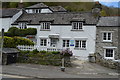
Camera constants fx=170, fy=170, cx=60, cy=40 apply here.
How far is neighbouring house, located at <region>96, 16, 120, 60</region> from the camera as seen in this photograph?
23391mm

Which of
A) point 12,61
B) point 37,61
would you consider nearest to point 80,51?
point 37,61

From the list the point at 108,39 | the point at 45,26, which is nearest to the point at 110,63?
the point at 108,39

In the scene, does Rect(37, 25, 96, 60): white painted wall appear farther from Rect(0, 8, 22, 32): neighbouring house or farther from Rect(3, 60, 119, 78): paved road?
Rect(3, 60, 119, 78): paved road

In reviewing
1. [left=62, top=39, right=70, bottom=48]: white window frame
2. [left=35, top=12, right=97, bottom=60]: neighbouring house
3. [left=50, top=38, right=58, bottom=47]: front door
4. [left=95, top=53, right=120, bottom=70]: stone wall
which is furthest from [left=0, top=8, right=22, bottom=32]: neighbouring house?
[left=95, top=53, right=120, bottom=70]: stone wall

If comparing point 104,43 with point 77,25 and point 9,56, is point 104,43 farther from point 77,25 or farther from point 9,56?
point 9,56

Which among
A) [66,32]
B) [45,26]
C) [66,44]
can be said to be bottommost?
[66,44]

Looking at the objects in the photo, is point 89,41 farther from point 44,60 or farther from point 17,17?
point 17,17

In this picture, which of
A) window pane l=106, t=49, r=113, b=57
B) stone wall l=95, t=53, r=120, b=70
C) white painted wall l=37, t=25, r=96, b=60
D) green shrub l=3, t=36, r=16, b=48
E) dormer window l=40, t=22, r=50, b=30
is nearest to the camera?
stone wall l=95, t=53, r=120, b=70

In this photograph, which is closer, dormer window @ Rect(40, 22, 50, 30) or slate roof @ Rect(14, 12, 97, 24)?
slate roof @ Rect(14, 12, 97, 24)

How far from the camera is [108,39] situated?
78.2 feet

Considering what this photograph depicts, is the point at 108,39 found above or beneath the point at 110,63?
above

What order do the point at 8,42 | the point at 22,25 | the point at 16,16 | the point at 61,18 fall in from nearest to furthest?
1. the point at 8,42
2. the point at 61,18
3. the point at 22,25
4. the point at 16,16

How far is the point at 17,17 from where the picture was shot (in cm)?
2995

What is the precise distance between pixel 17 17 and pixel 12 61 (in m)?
12.8
